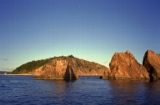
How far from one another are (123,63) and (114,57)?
7.55 metres

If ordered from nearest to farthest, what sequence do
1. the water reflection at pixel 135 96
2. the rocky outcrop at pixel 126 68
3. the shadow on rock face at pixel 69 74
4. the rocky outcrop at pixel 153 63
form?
1. the water reflection at pixel 135 96
2. the shadow on rock face at pixel 69 74
3. the rocky outcrop at pixel 126 68
4. the rocky outcrop at pixel 153 63

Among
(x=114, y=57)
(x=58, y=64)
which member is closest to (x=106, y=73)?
(x=114, y=57)

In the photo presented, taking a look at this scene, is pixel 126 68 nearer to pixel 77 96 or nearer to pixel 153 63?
Answer: pixel 153 63

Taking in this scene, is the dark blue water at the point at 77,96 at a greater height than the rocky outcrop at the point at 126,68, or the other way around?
the rocky outcrop at the point at 126,68

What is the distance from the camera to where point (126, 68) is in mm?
157625

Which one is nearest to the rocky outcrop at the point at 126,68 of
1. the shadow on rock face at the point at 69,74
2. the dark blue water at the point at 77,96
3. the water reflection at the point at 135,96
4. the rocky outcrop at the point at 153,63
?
the rocky outcrop at the point at 153,63

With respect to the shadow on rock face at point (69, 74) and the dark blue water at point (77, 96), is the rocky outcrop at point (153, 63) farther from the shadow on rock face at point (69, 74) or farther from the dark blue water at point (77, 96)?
the dark blue water at point (77, 96)

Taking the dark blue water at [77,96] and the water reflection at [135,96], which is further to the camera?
the water reflection at [135,96]

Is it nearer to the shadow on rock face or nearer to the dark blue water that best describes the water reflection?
the dark blue water

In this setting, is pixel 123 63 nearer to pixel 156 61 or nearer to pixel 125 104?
pixel 156 61

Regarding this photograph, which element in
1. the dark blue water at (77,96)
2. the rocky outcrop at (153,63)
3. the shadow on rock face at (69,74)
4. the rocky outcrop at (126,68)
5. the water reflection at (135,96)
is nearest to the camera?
the dark blue water at (77,96)

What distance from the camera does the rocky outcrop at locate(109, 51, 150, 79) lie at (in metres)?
157

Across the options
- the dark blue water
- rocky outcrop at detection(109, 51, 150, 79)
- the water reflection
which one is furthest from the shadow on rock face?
the water reflection

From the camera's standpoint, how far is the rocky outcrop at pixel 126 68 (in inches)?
6166
